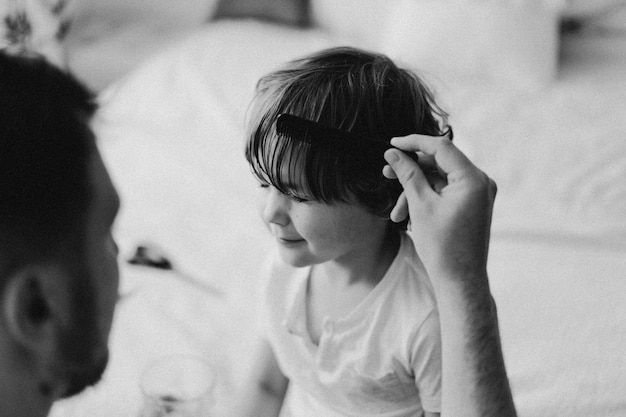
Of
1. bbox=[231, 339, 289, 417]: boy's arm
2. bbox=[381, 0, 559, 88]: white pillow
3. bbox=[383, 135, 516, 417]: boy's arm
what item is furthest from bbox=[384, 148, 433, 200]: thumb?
bbox=[381, 0, 559, 88]: white pillow

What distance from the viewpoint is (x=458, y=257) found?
0.60 metres

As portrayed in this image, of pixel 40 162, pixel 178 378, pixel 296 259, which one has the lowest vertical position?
pixel 178 378

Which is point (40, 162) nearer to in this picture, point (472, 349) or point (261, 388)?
point (472, 349)

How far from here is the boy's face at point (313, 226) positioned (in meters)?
0.71

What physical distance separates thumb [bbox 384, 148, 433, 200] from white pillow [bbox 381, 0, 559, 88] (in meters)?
1.04

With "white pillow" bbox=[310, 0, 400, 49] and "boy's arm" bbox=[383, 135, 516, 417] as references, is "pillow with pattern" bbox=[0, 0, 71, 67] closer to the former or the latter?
"white pillow" bbox=[310, 0, 400, 49]

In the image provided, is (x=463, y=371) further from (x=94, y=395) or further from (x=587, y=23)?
(x=587, y=23)

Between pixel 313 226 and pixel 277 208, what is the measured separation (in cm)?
4

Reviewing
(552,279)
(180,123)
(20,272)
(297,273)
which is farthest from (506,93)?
(20,272)

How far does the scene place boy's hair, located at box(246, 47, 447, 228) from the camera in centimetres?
68

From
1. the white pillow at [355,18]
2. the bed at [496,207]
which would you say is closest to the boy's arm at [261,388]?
the bed at [496,207]

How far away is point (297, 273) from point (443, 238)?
32 centimetres

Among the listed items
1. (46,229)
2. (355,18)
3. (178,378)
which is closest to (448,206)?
(46,229)

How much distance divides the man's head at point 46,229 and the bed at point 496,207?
0.69 ft
